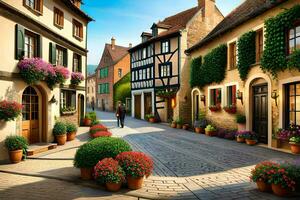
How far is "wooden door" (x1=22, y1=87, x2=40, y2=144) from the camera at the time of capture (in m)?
10.2

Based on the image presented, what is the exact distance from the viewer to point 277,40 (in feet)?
33.0

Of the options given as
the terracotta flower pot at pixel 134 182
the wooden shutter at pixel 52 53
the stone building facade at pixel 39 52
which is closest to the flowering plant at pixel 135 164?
the terracotta flower pot at pixel 134 182

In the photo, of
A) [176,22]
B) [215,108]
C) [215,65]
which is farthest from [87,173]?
[176,22]

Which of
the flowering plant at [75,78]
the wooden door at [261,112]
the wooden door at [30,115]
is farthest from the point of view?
the flowering plant at [75,78]

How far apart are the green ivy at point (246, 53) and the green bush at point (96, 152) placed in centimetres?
890

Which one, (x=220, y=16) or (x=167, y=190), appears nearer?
(x=167, y=190)

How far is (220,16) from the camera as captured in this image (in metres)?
23.5

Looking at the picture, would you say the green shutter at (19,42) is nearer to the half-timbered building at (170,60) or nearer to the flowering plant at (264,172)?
the flowering plant at (264,172)

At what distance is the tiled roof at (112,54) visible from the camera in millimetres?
39350

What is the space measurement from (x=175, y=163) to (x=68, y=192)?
3794mm

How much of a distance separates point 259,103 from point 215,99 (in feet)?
15.1

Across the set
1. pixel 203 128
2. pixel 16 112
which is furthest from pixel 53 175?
pixel 203 128

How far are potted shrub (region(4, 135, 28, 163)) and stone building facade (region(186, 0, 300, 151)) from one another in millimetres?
10540

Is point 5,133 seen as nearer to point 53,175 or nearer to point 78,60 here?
point 53,175
